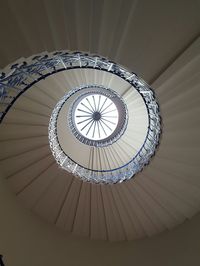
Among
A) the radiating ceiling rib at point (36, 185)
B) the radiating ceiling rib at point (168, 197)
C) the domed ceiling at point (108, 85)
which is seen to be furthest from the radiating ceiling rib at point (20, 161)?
the radiating ceiling rib at point (168, 197)

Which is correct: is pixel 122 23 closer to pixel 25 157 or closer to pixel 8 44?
pixel 8 44

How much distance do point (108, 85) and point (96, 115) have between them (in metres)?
4.65

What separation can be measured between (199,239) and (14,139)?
18.5 feet

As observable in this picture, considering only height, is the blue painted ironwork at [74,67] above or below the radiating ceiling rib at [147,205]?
above

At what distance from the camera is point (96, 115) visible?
46.3 feet

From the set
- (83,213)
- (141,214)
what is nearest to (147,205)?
(141,214)

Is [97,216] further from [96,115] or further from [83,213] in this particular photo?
[96,115]

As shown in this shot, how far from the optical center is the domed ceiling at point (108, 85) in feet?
14.0

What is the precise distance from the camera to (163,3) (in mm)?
4258

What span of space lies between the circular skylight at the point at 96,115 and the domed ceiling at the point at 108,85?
334cm

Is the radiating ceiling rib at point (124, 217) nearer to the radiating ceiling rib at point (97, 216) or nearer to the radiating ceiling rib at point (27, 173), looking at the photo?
the radiating ceiling rib at point (97, 216)

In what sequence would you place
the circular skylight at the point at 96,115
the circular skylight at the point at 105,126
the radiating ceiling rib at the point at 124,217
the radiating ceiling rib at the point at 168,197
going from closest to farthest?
the circular skylight at the point at 105,126, the radiating ceiling rib at the point at 168,197, the radiating ceiling rib at the point at 124,217, the circular skylight at the point at 96,115

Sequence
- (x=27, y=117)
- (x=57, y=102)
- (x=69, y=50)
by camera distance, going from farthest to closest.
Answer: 1. (x=57, y=102)
2. (x=27, y=117)
3. (x=69, y=50)

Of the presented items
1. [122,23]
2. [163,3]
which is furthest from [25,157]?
[163,3]
